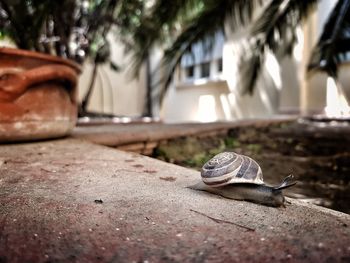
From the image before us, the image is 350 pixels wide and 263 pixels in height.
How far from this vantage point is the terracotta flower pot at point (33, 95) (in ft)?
6.16

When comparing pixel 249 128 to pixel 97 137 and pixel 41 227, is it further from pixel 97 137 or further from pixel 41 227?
pixel 41 227

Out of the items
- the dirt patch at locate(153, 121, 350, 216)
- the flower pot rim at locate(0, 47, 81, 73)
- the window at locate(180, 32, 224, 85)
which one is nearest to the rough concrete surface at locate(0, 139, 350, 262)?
the dirt patch at locate(153, 121, 350, 216)

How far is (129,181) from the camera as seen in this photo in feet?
3.78

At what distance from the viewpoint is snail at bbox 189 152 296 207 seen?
3.00 ft

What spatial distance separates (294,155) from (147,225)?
7.17ft

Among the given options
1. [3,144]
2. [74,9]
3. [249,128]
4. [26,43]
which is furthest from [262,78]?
[3,144]

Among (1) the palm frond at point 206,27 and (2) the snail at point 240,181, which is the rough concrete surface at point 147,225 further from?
(1) the palm frond at point 206,27

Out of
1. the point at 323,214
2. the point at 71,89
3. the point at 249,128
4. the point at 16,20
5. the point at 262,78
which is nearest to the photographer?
the point at 323,214

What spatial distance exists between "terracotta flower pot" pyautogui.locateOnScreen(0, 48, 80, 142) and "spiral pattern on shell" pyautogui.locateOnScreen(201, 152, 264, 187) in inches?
56.0

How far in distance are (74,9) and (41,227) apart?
13.1 feet

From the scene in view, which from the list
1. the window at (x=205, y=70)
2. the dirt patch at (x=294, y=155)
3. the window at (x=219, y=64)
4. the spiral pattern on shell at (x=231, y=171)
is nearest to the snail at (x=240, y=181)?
the spiral pattern on shell at (x=231, y=171)

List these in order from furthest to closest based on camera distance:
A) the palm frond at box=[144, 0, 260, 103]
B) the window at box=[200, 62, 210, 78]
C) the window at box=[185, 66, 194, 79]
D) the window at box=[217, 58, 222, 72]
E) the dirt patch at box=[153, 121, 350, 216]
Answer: the window at box=[185, 66, 194, 79], the window at box=[200, 62, 210, 78], the window at box=[217, 58, 222, 72], the palm frond at box=[144, 0, 260, 103], the dirt patch at box=[153, 121, 350, 216]

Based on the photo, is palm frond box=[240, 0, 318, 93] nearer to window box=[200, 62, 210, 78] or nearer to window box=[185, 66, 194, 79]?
window box=[200, 62, 210, 78]

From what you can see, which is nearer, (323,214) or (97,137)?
(323,214)
